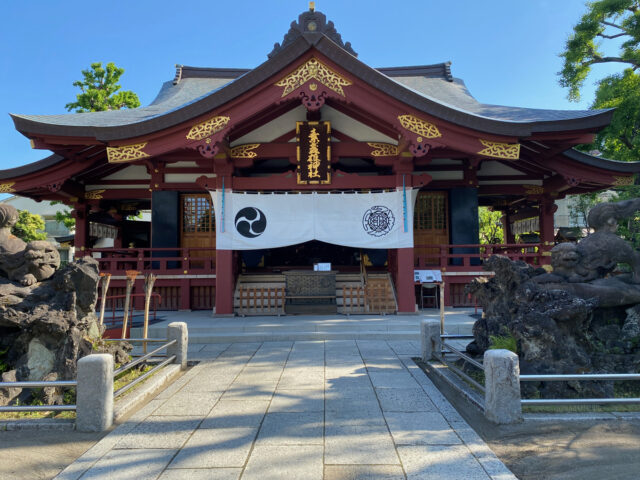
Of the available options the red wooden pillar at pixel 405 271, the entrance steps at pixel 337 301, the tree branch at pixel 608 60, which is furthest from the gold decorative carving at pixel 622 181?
the entrance steps at pixel 337 301

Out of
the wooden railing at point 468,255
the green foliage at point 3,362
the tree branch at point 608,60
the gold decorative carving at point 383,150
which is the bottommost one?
the green foliage at point 3,362

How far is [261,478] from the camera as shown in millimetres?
3016

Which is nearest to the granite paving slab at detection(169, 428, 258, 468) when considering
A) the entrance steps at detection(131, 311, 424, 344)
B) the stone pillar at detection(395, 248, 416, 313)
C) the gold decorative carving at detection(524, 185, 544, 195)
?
the entrance steps at detection(131, 311, 424, 344)

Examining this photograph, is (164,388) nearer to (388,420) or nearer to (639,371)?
(388,420)

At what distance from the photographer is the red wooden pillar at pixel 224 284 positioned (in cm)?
1038

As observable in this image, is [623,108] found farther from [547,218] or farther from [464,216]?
[464,216]

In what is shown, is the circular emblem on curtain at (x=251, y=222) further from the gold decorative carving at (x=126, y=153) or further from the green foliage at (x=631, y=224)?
the green foliage at (x=631, y=224)

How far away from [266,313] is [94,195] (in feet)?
27.5

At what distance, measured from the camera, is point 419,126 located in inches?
386

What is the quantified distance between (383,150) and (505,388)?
8004 millimetres

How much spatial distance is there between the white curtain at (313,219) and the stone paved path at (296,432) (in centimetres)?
469

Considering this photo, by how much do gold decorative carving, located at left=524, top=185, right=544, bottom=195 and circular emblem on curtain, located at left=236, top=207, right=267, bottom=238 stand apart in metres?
9.69

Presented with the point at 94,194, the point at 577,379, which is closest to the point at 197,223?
the point at 94,194

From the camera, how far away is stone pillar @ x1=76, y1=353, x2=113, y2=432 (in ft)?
13.0
